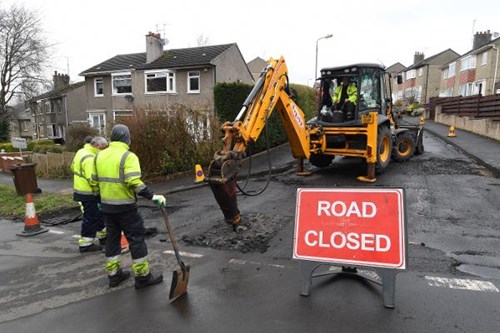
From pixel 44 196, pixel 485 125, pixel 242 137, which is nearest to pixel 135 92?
pixel 44 196

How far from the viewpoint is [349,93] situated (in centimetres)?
1015

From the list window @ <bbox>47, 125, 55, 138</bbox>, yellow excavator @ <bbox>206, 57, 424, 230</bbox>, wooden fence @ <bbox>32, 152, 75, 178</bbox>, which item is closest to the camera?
yellow excavator @ <bbox>206, 57, 424, 230</bbox>

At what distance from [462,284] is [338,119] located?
21.4 feet

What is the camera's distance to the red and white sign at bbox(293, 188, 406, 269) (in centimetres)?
383

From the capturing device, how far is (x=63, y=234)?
6863 millimetres

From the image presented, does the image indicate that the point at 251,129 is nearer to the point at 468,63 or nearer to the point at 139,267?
the point at 139,267

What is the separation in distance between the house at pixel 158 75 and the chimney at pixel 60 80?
57.5 feet

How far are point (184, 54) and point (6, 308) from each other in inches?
1098

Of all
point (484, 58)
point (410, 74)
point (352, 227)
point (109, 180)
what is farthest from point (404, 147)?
point (410, 74)

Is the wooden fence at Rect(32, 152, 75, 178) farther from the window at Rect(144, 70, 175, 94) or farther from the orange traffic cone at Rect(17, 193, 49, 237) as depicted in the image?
the window at Rect(144, 70, 175, 94)

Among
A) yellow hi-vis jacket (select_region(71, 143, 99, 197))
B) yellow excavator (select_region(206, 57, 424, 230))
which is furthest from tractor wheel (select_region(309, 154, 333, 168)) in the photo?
yellow hi-vis jacket (select_region(71, 143, 99, 197))

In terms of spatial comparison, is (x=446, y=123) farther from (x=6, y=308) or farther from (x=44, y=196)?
(x=6, y=308)

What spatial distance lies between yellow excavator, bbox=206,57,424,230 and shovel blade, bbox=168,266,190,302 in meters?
3.04

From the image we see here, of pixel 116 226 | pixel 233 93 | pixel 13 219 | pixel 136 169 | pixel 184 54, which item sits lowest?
pixel 13 219
